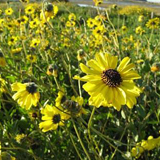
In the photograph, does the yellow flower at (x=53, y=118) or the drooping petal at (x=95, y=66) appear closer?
the drooping petal at (x=95, y=66)

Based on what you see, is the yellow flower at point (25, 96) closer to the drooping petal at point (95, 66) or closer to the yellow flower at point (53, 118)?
the yellow flower at point (53, 118)

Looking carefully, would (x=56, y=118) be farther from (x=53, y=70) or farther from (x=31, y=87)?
(x=53, y=70)

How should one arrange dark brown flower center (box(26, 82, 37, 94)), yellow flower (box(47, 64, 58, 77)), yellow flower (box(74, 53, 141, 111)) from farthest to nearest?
1. yellow flower (box(47, 64, 58, 77))
2. dark brown flower center (box(26, 82, 37, 94))
3. yellow flower (box(74, 53, 141, 111))

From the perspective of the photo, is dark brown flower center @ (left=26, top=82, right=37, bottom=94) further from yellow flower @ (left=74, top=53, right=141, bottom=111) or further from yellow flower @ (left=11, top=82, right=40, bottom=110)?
yellow flower @ (left=74, top=53, right=141, bottom=111)

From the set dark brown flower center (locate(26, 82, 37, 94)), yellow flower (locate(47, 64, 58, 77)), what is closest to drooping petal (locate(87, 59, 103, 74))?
dark brown flower center (locate(26, 82, 37, 94))

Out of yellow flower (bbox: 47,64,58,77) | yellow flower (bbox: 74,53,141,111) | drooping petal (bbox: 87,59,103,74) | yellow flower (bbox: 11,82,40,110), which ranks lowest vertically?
yellow flower (bbox: 11,82,40,110)

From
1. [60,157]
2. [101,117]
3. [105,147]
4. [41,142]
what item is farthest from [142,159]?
[41,142]

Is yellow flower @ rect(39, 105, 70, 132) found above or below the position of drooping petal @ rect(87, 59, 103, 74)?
below

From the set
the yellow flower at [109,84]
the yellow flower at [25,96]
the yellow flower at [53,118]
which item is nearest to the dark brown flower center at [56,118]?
the yellow flower at [53,118]
